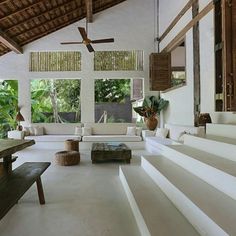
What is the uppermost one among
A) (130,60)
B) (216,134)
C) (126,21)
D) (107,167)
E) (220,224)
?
A: (126,21)

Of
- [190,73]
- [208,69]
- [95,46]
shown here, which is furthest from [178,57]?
[95,46]

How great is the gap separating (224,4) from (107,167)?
3782 mm

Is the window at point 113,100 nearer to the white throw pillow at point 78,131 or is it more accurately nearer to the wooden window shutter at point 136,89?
the wooden window shutter at point 136,89

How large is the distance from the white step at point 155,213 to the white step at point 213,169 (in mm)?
446

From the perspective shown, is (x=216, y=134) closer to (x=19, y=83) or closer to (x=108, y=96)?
(x=19, y=83)

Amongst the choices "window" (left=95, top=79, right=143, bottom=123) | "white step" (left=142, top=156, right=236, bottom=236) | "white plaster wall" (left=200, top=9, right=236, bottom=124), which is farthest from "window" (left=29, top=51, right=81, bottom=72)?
"white step" (left=142, top=156, right=236, bottom=236)

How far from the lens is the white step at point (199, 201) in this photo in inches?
70.0

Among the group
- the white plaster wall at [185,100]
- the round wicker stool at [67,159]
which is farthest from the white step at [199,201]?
the white plaster wall at [185,100]

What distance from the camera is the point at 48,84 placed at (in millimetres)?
12781

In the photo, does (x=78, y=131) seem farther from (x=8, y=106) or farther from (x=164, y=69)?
(x=164, y=69)

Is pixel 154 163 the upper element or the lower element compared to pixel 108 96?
lower

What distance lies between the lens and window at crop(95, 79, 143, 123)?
38.6ft

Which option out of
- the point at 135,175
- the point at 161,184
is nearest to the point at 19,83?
the point at 135,175

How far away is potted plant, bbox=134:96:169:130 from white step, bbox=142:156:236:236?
5.20 m
